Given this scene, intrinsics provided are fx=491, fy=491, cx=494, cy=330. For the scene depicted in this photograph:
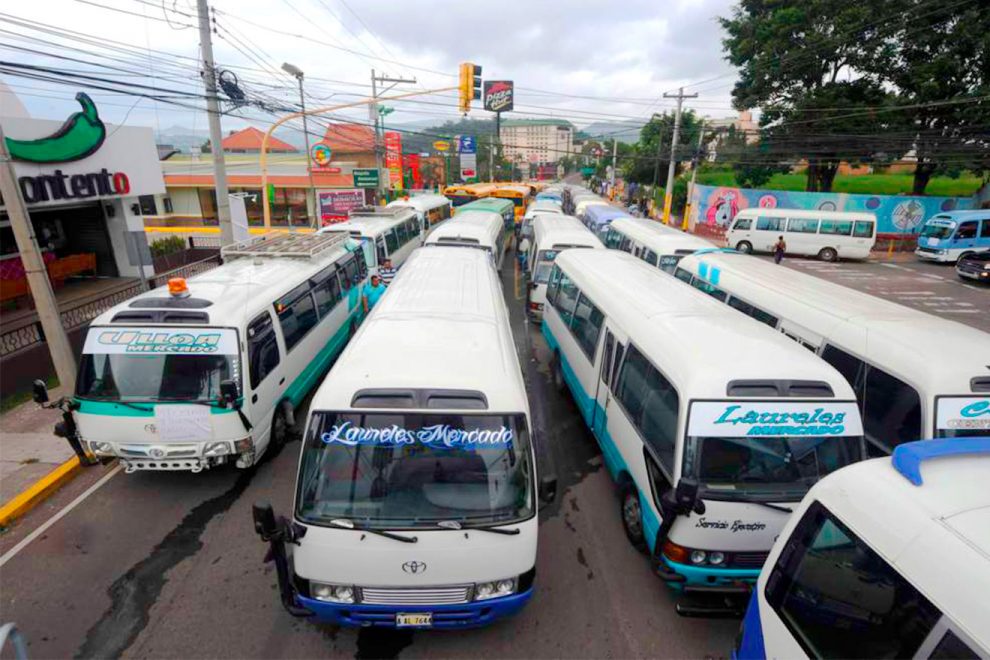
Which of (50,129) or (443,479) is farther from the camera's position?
(50,129)

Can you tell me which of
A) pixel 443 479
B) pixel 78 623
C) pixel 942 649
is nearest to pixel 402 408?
pixel 443 479

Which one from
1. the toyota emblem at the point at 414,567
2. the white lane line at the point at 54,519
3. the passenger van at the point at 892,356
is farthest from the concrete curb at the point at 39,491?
the passenger van at the point at 892,356

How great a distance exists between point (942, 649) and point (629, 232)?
15528 mm

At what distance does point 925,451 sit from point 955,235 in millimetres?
28539

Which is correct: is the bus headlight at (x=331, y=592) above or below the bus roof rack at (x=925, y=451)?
below

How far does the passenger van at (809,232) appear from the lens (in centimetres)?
2405

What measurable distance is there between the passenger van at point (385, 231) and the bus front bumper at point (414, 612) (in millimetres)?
10897

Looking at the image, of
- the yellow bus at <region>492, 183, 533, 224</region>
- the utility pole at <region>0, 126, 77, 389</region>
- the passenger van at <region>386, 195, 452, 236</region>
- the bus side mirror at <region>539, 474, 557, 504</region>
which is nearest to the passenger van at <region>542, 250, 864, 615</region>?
the bus side mirror at <region>539, 474, 557, 504</region>

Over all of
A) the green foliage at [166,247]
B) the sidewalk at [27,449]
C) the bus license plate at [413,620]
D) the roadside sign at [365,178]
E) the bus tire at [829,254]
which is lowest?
the bus tire at [829,254]

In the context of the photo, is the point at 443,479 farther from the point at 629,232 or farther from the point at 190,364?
the point at 629,232

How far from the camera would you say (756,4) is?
3216 centimetres

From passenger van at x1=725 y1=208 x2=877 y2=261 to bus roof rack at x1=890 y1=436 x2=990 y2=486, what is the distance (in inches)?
1027

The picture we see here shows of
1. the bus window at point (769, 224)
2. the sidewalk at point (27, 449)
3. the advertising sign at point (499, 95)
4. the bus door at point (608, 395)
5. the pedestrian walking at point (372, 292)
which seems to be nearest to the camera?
the bus door at point (608, 395)

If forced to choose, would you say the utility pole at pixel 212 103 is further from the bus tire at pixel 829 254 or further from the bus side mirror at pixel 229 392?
the bus tire at pixel 829 254
